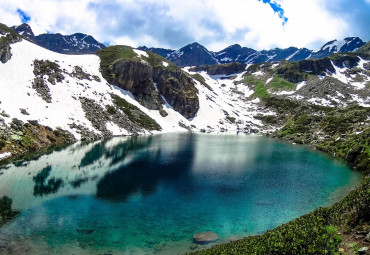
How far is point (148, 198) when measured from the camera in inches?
1607

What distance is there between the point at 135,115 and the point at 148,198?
100929 mm

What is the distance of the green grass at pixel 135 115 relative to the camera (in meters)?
135

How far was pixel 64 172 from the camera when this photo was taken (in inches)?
2104

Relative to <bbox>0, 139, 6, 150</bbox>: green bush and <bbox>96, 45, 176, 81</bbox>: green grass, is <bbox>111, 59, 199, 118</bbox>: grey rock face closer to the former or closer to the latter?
<bbox>96, 45, 176, 81</bbox>: green grass

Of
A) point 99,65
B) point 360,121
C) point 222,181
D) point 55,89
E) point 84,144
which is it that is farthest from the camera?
point 99,65

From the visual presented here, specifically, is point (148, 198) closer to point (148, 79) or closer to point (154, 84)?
point (148, 79)

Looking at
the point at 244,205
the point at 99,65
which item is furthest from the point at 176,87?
the point at 244,205

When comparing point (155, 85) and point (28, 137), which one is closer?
point (28, 137)

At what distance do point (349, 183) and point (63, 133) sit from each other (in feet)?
277

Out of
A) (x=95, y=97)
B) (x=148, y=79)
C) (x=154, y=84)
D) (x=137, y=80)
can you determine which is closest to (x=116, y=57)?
(x=137, y=80)

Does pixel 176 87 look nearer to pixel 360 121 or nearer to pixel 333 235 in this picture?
pixel 360 121

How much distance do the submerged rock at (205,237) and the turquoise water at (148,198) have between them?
0.78 meters

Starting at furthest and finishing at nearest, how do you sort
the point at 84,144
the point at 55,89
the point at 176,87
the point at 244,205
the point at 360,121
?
the point at 176,87 < the point at 55,89 < the point at 360,121 < the point at 84,144 < the point at 244,205

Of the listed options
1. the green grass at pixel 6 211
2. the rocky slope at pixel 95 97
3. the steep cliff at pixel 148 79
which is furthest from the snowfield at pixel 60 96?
the green grass at pixel 6 211
